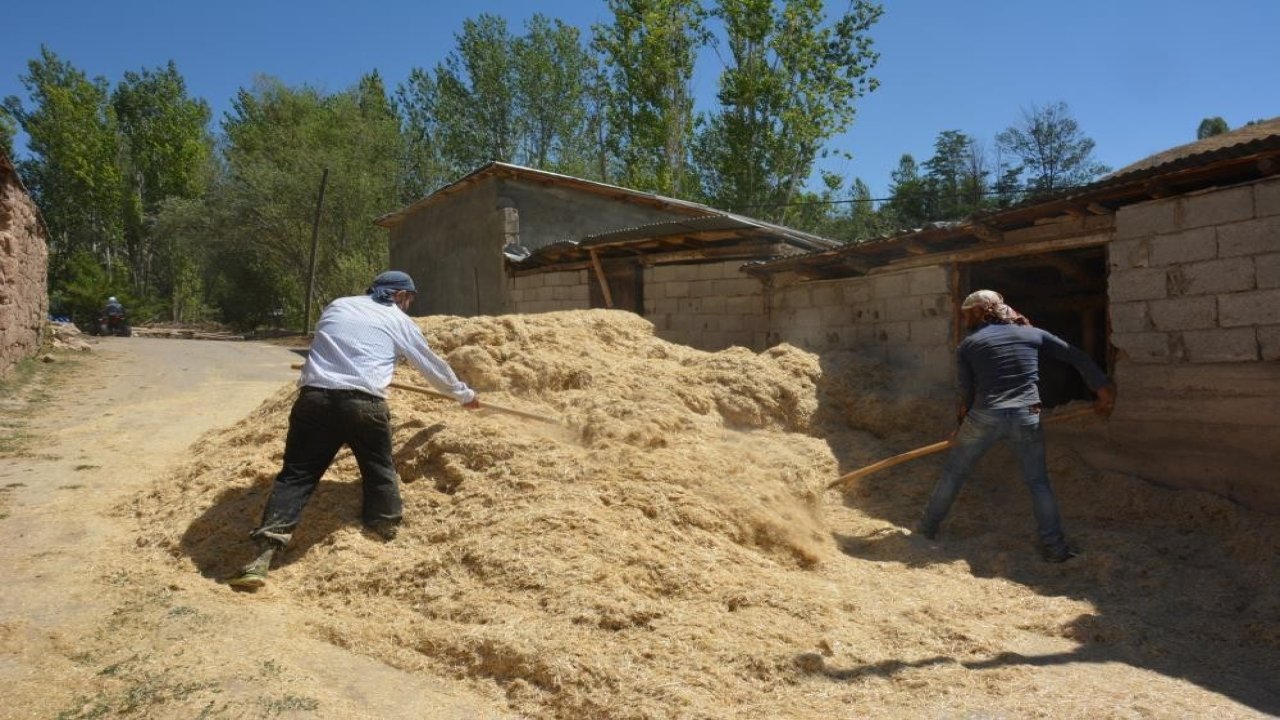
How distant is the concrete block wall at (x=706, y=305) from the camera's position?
10.1 meters

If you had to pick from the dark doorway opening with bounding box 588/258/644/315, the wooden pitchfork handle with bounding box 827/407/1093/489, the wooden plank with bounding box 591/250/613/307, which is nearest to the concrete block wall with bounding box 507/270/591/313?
the dark doorway opening with bounding box 588/258/644/315

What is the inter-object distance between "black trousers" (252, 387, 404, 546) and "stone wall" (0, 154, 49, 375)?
8.68m

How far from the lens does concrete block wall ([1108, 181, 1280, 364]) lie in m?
5.05

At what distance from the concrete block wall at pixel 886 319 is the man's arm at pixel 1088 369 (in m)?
1.85

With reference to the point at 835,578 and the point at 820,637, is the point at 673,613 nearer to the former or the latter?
the point at 820,637

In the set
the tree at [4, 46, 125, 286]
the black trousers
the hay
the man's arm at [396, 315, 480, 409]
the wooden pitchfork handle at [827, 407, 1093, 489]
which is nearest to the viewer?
the hay

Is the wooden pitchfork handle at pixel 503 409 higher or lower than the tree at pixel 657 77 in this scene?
lower

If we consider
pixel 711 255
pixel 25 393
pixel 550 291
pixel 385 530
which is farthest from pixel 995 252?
pixel 25 393

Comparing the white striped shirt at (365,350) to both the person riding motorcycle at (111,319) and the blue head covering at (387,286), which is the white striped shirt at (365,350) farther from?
the person riding motorcycle at (111,319)

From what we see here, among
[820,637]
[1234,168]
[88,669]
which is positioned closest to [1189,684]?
[820,637]

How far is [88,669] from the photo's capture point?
3.12m

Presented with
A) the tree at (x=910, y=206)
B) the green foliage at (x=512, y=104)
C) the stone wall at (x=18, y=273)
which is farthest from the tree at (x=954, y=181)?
the stone wall at (x=18, y=273)

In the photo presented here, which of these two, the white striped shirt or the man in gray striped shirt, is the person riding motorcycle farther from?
the man in gray striped shirt

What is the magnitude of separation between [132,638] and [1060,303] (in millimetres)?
8481
